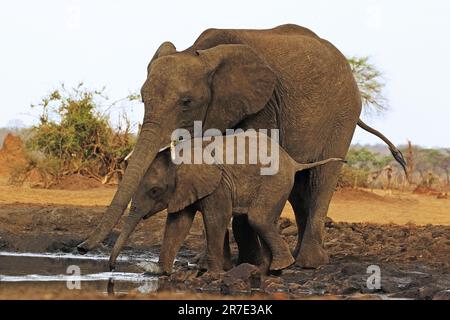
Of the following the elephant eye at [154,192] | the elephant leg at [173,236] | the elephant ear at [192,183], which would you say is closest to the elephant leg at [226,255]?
the elephant leg at [173,236]

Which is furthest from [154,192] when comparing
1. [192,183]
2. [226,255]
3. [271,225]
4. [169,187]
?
[271,225]

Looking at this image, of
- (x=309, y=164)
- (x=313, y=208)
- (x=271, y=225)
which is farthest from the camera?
(x=313, y=208)

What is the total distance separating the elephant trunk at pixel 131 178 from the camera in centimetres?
914

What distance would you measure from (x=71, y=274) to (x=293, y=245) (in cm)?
380

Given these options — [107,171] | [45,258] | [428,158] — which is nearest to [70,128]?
[107,171]

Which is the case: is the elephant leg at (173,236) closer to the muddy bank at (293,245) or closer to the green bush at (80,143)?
the muddy bank at (293,245)

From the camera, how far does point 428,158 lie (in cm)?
3466

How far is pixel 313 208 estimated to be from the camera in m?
11.5

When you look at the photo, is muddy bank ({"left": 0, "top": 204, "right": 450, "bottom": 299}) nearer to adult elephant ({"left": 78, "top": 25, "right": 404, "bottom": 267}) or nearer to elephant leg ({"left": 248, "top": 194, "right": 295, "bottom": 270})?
elephant leg ({"left": 248, "top": 194, "right": 295, "bottom": 270})

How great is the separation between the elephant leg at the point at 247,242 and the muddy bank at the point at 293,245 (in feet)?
1.08

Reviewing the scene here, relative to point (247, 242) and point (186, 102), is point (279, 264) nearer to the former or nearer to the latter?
point (247, 242)

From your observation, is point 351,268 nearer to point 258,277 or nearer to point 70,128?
point 258,277

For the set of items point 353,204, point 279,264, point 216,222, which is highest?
point 216,222
